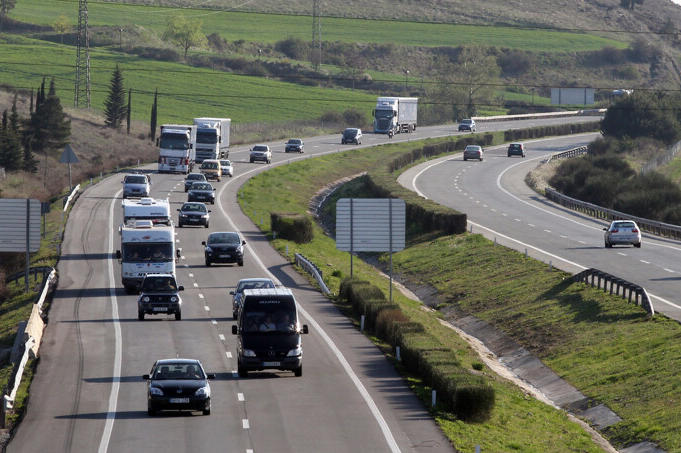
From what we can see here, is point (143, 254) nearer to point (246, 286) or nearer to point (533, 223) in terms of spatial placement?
point (246, 286)

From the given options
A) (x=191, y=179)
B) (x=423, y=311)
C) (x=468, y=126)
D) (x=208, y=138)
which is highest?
(x=468, y=126)

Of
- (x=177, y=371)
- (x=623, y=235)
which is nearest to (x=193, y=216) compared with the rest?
(x=623, y=235)

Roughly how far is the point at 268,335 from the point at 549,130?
449 ft

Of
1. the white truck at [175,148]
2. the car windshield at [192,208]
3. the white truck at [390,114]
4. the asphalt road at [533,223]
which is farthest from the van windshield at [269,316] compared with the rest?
the white truck at [390,114]

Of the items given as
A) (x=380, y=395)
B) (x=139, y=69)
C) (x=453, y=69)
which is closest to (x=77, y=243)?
(x=380, y=395)

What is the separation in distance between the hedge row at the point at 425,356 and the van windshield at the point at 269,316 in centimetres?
408

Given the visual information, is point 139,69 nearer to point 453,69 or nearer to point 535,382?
point 453,69

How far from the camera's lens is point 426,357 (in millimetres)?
33250

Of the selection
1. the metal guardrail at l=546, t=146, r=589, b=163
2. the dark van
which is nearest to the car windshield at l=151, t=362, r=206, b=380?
the dark van

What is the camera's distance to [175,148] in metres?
96.9

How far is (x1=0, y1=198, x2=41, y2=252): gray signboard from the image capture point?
5222 cm

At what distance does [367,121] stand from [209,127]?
71.6 meters

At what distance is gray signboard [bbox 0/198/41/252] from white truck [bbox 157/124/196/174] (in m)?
42.3

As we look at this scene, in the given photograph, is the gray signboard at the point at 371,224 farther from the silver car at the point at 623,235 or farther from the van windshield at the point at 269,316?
the silver car at the point at 623,235
